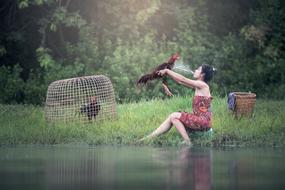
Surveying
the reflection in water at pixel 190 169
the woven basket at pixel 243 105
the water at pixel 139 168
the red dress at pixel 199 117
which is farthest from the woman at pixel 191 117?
the woven basket at pixel 243 105

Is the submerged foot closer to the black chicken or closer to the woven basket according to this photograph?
the woven basket

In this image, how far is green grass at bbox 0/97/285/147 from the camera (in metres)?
17.2

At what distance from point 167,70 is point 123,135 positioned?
1353 mm

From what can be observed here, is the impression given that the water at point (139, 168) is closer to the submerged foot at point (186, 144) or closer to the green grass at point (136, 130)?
the submerged foot at point (186, 144)

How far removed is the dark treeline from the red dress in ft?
22.5

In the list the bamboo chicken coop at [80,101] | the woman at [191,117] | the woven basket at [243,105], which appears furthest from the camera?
the bamboo chicken coop at [80,101]

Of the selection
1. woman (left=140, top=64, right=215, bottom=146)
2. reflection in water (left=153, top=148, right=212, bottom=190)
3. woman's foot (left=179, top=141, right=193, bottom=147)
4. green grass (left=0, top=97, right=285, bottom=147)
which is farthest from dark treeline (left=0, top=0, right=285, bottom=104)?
reflection in water (left=153, top=148, right=212, bottom=190)

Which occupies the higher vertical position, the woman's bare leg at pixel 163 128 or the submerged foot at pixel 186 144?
the woman's bare leg at pixel 163 128

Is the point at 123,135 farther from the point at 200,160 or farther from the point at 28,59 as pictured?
the point at 28,59

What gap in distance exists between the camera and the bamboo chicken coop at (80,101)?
19.2 metres

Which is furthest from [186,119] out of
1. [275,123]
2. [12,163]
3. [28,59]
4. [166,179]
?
[28,59]

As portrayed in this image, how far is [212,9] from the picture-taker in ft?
89.9

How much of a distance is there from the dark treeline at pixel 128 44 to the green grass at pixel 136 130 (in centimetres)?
457

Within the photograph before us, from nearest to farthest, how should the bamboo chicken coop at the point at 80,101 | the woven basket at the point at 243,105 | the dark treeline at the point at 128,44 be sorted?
the woven basket at the point at 243,105
the bamboo chicken coop at the point at 80,101
the dark treeline at the point at 128,44
